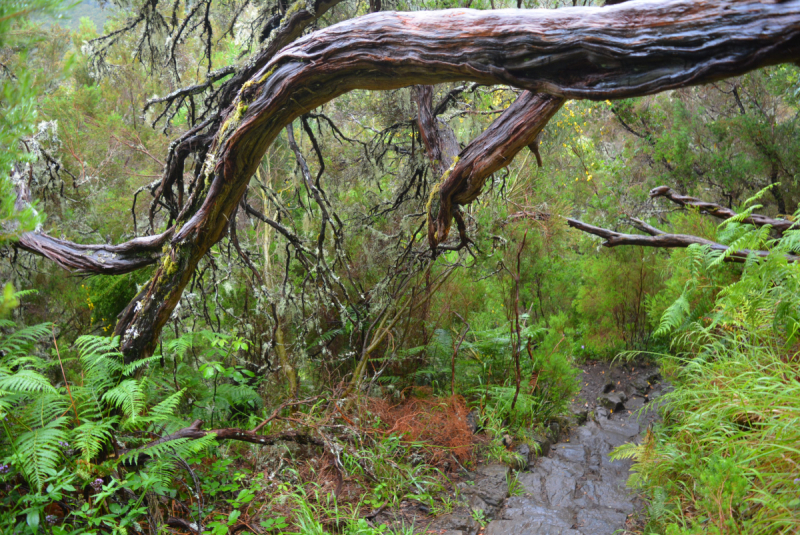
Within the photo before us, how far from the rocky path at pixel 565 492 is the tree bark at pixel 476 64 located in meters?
2.58

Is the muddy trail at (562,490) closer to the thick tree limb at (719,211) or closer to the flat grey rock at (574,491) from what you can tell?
the flat grey rock at (574,491)

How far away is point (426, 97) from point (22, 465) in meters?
3.41

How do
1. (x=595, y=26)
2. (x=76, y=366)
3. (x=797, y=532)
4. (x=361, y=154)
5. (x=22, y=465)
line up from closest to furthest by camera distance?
1. (x=595, y=26)
2. (x=797, y=532)
3. (x=22, y=465)
4. (x=76, y=366)
5. (x=361, y=154)

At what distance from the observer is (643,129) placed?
10.3 meters

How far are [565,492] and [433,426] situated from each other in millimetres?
1343

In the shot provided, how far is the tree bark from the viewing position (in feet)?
4.31

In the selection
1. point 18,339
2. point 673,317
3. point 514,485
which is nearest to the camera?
point 18,339

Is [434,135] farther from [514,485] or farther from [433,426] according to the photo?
[514,485]

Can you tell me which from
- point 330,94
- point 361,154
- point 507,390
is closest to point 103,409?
point 330,94

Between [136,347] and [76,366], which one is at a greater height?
[136,347]

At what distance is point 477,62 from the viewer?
174cm

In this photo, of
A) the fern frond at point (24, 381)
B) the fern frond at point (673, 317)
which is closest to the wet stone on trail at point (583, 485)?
the fern frond at point (673, 317)

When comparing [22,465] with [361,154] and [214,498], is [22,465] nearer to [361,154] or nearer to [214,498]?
[214,498]

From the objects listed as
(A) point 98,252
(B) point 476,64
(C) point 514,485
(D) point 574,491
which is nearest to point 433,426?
(C) point 514,485
